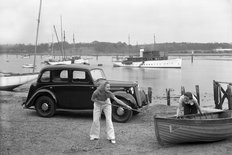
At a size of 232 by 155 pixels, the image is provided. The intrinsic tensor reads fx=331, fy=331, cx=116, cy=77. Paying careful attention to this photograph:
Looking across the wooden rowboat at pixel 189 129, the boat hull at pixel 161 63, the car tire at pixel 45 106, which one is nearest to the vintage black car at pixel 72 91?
the car tire at pixel 45 106

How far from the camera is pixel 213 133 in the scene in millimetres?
7691

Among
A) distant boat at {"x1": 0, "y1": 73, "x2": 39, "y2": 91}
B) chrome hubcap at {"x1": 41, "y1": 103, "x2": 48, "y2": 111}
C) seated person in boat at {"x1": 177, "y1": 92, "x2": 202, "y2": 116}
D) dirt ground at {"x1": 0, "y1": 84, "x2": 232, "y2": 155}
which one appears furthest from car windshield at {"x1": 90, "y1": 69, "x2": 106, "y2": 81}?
distant boat at {"x1": 0, "y1": 73, "x2": 39, "y2": 91}

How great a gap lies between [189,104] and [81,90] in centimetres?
369

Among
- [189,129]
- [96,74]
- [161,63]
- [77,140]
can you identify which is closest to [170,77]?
[161,63]

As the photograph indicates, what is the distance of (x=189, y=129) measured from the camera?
7480 millimetres

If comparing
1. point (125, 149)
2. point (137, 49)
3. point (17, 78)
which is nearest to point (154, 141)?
point (125, 149)

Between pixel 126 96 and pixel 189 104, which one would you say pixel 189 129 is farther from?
pixel 126 96

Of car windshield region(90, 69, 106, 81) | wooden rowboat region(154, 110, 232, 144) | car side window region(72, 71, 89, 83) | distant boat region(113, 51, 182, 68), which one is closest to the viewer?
wooden rowboat region(154, 110, 232, 144)

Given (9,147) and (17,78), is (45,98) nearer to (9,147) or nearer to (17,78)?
(9,147)

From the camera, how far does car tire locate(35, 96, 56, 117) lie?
11.1 metres

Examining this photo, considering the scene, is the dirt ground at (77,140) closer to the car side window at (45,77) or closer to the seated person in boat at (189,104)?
the seated person in boat at (189,104)

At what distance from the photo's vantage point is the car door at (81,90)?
420 inches

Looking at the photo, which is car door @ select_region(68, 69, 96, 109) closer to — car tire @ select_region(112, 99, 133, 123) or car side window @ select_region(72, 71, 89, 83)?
car side window @ select_region(72, 71, 89, 83)

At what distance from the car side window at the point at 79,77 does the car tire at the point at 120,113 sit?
125 cm
